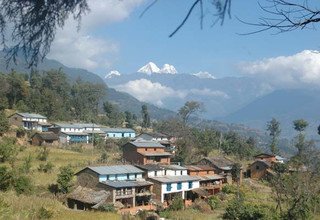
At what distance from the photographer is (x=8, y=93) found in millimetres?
64438

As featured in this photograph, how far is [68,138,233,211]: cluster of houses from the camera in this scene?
31.4m

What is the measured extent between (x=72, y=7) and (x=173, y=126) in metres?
70.3

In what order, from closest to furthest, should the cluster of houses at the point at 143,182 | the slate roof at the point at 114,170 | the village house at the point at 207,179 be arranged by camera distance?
the cluster of houses at the point at 143,182, the slate roof at the point at 114,170, the village house at the point at 207,179

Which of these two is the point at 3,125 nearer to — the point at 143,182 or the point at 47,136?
the point at 47,136

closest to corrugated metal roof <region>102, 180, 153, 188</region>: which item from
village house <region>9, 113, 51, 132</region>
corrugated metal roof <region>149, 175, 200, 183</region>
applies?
corrugated metal roof <region>149, 175, 200, 183</region>

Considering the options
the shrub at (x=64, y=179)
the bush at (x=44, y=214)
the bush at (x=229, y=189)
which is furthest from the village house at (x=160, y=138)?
the bush at (x=44, y=214)

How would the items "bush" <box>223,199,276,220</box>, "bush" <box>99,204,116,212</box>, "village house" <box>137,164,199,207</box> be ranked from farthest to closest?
"village house" <box>137,164,199,207</box>, "bush" <box>99,204,116,212</box>, "bush" <box>223,199,276,220</box>

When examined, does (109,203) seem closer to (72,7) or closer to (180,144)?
(180,144)

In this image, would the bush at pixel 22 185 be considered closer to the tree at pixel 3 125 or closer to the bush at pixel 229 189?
the tree at pixel 3 125

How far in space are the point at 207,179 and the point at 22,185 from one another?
19.6 metres

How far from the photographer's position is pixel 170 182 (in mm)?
36562

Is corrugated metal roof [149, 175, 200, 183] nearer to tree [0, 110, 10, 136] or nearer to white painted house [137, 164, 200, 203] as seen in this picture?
white painted house [137, 164, 200, 203]

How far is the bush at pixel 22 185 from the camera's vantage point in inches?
1081

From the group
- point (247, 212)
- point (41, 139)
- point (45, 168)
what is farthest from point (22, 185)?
point (41, 139)
